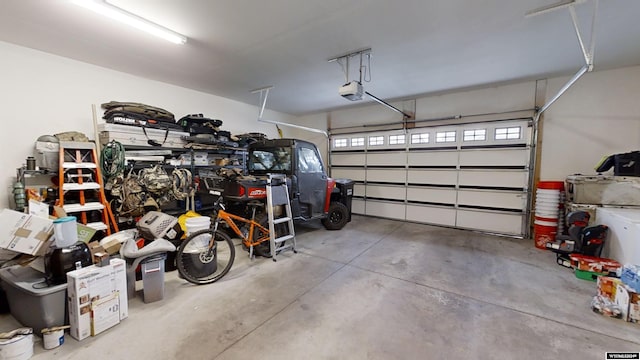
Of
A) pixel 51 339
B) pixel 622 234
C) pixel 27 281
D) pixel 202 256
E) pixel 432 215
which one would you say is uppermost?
pixel 622 234

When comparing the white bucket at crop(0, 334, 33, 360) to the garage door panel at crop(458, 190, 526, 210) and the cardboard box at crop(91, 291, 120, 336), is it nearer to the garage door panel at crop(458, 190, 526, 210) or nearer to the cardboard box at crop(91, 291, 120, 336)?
the cardboard box at crop(91, 291, 120, 336)

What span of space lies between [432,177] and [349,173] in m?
2.27

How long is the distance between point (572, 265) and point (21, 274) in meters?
6.21

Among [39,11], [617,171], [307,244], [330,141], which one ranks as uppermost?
[39,11]

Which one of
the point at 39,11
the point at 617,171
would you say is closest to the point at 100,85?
the point at 39,11

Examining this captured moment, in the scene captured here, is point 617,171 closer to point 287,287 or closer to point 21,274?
point 287,287

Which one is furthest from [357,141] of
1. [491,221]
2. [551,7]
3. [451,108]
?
[551,7]

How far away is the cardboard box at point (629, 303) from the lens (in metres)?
2.21

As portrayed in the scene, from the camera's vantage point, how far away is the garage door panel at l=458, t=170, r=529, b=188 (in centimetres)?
496

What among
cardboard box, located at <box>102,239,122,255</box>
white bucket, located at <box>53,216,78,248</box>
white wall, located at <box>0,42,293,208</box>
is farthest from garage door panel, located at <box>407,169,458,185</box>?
white bucket, located at <box>53,216,78,248</box>

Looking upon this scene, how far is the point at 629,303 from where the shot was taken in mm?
2225

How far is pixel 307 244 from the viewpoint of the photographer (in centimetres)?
438

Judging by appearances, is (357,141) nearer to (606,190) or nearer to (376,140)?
(376,140)

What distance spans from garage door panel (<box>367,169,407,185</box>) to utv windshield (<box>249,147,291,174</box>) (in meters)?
3.15
